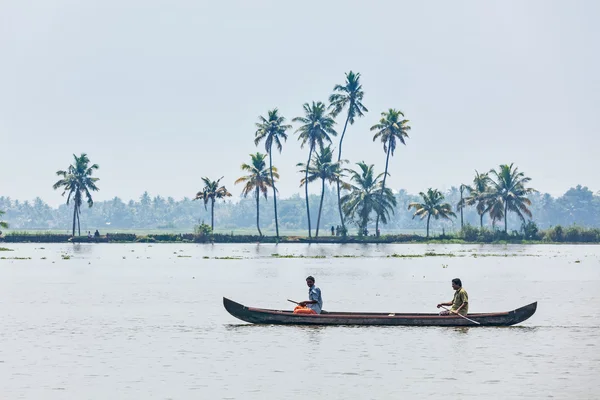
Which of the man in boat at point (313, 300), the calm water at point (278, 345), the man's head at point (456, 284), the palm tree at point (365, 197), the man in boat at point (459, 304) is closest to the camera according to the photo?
the calm water at point (278, 345)

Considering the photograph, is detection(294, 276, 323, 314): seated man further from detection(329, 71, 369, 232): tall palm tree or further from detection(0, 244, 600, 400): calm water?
detection(329, 71, 369, 232): tall palm tree

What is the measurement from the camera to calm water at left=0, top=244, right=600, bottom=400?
78.3 feet

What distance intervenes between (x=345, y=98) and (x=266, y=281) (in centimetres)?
8870

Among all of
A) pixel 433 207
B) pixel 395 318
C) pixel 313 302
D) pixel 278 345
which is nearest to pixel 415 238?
pixel 433 207

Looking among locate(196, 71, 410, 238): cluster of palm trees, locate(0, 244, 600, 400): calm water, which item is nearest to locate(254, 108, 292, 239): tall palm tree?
locate(196, 71, 410, 238): cluster of palm trees

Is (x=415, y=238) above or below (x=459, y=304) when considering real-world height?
above

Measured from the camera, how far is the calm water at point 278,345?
23.9 metres

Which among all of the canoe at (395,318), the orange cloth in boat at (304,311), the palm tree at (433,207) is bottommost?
the canoe at (395,318)

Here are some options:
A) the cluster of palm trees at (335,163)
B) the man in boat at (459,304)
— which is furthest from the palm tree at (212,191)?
the man in boat at (459,304)

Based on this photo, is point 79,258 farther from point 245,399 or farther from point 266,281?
point 245,399

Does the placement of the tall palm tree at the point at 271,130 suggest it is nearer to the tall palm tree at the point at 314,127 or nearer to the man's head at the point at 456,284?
the tall palm tree at the point at 314,127

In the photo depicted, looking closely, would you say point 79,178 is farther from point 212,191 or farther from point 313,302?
point 313,302

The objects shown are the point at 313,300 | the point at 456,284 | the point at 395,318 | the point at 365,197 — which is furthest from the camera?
the point at 365,197

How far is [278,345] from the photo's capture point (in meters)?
31.7
